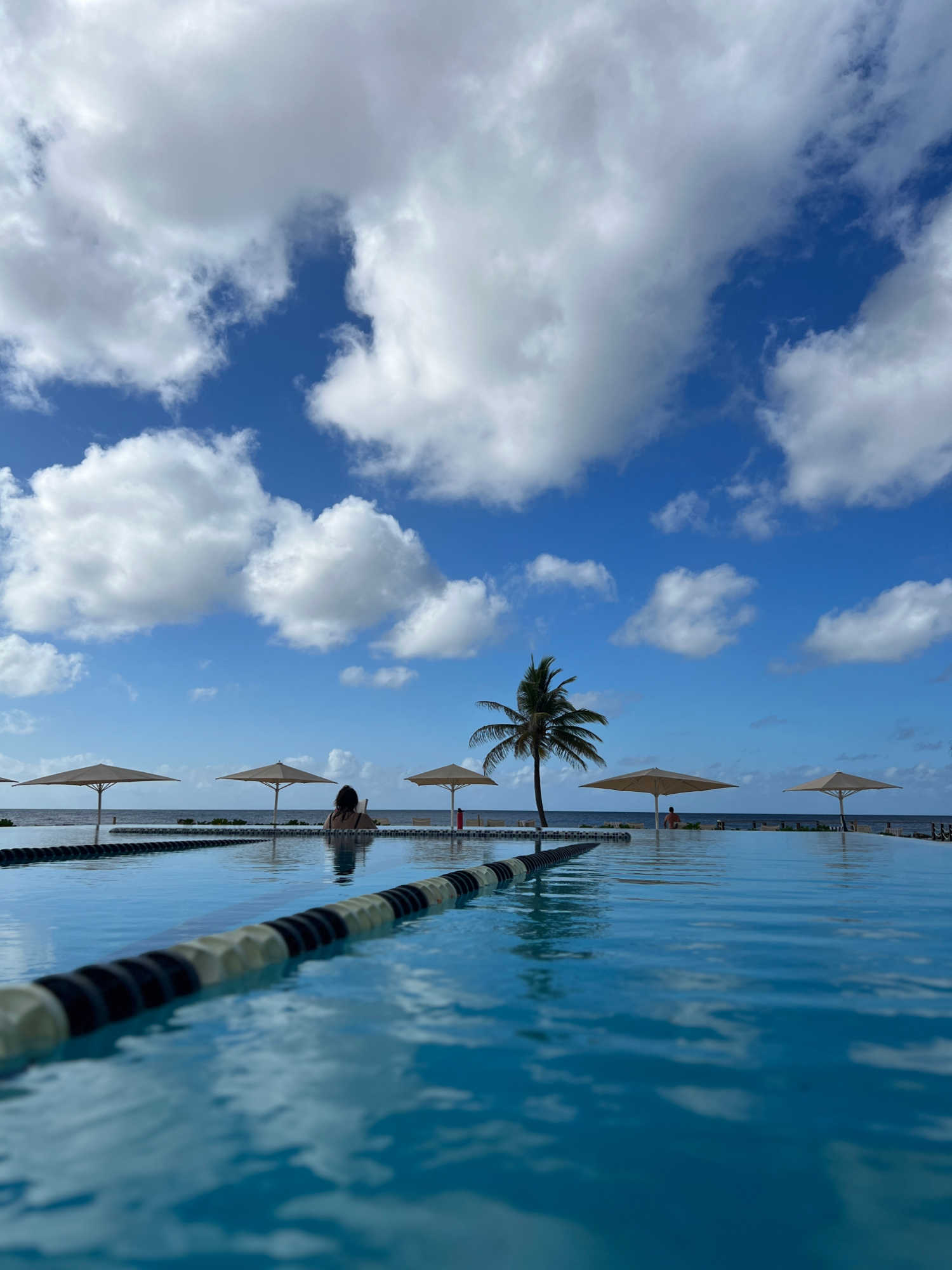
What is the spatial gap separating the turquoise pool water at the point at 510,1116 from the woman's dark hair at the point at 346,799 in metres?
15.7

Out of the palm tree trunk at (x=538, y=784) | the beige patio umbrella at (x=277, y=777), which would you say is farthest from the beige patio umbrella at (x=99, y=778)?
the palm tree trunk at (x=538, y=784)

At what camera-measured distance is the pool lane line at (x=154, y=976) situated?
12.4ft

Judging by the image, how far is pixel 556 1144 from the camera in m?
2.78

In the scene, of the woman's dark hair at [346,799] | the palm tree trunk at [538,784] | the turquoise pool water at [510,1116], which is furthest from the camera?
the palm tree trunk at [538,784]

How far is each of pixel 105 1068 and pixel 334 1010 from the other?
4.11 feet

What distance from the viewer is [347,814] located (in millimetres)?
22891

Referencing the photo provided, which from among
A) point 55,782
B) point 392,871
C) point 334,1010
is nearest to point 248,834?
point 55,782

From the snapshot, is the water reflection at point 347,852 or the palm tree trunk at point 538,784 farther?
the palm tree trunk at point 538,784

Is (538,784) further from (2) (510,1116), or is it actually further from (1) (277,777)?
(2) (510,1116)

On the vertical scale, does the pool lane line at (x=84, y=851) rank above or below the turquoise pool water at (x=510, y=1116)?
above

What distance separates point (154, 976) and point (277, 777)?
74.0 feet

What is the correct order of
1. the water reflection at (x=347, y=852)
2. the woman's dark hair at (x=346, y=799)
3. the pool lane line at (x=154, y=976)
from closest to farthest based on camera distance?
1. the pool lane line at (x=154, y=976)
2. the water reflection at (x=347, y=852)
3. the woman's dark hair at (x=346, y=799)

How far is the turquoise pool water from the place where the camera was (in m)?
2.21

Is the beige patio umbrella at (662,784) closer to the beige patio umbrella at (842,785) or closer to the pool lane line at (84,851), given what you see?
the beige patio umbrella at (842,785)
